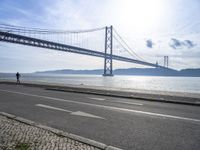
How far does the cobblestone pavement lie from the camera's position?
4.36 metres

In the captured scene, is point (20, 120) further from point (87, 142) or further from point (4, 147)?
point (87, 142)

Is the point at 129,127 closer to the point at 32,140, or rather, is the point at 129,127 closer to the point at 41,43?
the point at 32,140

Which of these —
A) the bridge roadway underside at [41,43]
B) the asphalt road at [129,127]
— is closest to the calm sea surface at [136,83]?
the bridge roadway underside at [41,43]

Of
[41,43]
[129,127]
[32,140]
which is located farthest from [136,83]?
[32,140]

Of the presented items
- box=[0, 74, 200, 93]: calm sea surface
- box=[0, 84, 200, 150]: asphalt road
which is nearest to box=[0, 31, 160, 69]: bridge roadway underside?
box=[0, 74, 200, 93]: calm sea surface

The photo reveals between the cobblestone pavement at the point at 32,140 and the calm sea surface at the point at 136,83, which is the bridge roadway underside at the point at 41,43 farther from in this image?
the cobblestone pavement at the point at 32,140

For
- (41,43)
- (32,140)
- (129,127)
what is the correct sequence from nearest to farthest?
(32,140) < (129,127) < (41,43)

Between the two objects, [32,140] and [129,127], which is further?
[129,127]

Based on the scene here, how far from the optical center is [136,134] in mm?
5664

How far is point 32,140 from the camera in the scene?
4.78m

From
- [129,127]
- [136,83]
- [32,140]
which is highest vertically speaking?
[32,140]

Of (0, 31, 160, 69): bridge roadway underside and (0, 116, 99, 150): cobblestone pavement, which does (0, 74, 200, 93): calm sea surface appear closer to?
(0, 31, 160, 69): bridge roadway underside

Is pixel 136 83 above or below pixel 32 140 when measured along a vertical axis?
below

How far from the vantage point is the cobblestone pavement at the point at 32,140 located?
4363 mm
